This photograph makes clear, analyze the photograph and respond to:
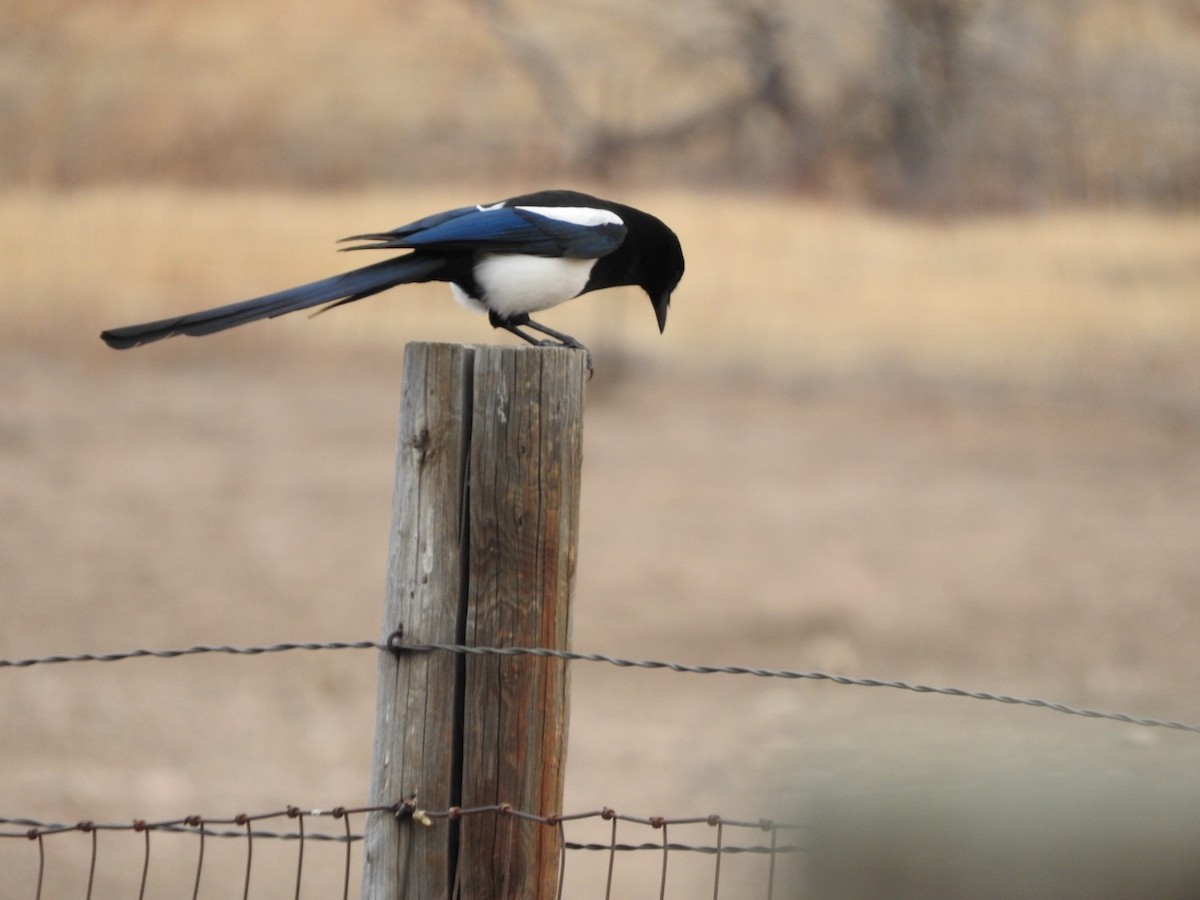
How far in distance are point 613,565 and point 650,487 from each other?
1.40 m

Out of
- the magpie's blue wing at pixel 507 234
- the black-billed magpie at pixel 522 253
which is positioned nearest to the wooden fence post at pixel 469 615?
the black-billed magpie at pixel 522 253

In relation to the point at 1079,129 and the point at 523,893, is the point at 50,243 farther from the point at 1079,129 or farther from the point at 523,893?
the point at 523,893

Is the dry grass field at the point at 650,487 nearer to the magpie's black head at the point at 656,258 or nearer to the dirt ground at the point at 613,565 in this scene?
the dirt ground at the point at 613,565

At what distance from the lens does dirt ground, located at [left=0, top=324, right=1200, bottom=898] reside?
821 centimetres

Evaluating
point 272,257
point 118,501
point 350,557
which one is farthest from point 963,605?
point 272,257

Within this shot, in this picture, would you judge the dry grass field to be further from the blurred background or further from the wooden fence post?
the wooden fence post

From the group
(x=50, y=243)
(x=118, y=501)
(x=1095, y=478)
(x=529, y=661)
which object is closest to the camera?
(x=529, y=661)

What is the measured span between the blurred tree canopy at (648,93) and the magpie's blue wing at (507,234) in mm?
13107

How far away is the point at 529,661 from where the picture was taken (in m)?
1.93

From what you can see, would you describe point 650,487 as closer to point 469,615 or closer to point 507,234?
point 507,234

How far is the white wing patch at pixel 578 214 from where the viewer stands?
338cm

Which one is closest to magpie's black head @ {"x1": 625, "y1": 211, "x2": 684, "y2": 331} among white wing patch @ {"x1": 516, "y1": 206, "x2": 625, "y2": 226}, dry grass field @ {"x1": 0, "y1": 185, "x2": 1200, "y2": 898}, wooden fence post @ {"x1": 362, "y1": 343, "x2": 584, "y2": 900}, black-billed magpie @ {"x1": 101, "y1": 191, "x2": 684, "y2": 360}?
black-billed magpie @ {"x1": 101, "y1": 191, "x2": 684, "y2": 360}

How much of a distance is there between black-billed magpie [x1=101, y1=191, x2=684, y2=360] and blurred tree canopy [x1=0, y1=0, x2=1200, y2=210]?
42.4 feet

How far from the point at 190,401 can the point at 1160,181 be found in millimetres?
10603
